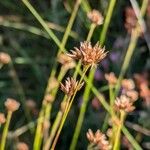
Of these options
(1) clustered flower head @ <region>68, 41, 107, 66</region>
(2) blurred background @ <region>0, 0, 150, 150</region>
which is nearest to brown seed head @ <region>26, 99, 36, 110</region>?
(2) blurred background @ <region>0, 0, 150, 150</region>

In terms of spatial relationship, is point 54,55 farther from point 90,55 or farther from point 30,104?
point 90,55

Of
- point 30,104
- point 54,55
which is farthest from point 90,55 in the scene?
point 54,55

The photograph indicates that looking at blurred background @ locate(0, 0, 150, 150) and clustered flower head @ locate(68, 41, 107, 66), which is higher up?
blurred background @ locate(0, 0, 150, 150)

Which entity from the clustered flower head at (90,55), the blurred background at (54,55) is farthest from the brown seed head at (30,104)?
the clustered flower head at (90,55)

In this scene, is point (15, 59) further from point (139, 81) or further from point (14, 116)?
point (139, 81)

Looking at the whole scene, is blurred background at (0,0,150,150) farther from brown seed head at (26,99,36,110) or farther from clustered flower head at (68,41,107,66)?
clustered flower head at (68,41,107,66)

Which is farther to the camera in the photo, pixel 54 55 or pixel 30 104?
pixel 54 55

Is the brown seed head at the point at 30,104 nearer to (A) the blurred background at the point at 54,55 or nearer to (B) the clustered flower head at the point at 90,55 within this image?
(A) the blurred background at the point at 54,55

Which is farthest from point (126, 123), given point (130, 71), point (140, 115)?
point (130, 71)
